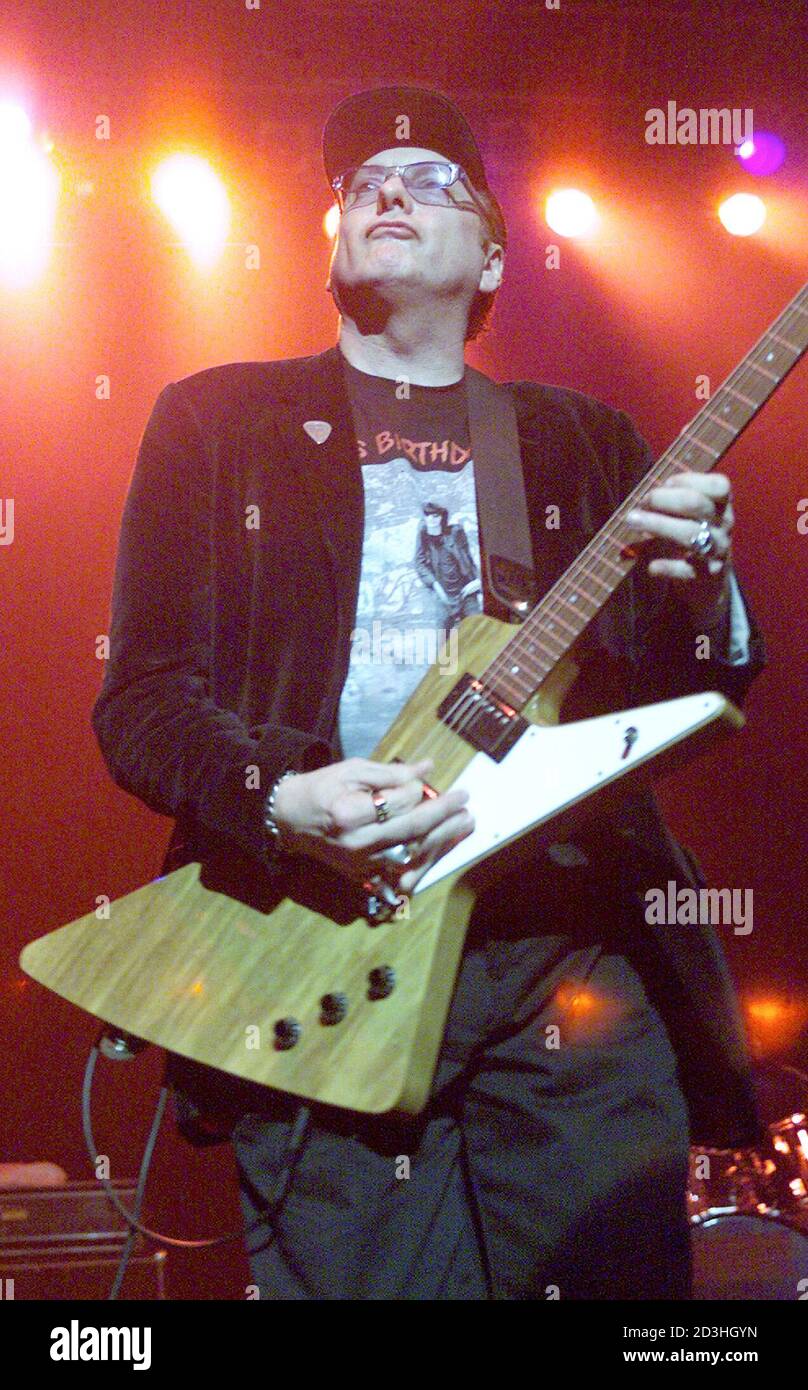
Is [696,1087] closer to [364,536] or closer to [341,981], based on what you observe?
[341,981]

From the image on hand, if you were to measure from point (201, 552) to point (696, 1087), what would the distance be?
109 centimetres

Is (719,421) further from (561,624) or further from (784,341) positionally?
(561,624)

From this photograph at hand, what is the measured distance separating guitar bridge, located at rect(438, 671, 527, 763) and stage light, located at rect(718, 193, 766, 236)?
2.78 metres

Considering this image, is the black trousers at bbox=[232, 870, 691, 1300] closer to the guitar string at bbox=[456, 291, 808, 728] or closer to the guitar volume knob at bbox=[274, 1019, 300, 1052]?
the guitar volume knob at bbox=[274, 1019, 300, 1052]

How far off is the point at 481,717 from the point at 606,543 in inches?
12.1

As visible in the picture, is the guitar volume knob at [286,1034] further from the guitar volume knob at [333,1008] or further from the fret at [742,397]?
the fret at [742,397]

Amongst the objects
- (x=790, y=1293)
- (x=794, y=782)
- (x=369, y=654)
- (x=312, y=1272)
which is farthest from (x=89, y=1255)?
(x=794, y=782)

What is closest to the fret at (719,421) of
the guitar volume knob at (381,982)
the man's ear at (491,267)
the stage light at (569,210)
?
the man's ear at (491,267)

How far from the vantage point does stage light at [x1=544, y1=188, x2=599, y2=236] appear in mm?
3879

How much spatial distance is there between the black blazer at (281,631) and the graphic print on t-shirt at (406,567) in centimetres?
3

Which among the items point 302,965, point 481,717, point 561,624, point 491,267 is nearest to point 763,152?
point 491,267

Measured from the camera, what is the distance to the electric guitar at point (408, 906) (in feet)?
4.93

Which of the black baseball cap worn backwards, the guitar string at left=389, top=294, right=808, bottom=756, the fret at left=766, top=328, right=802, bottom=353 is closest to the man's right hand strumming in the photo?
the guitar string at left=389, top=294, right=808, bottom=756

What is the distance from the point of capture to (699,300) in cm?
393
